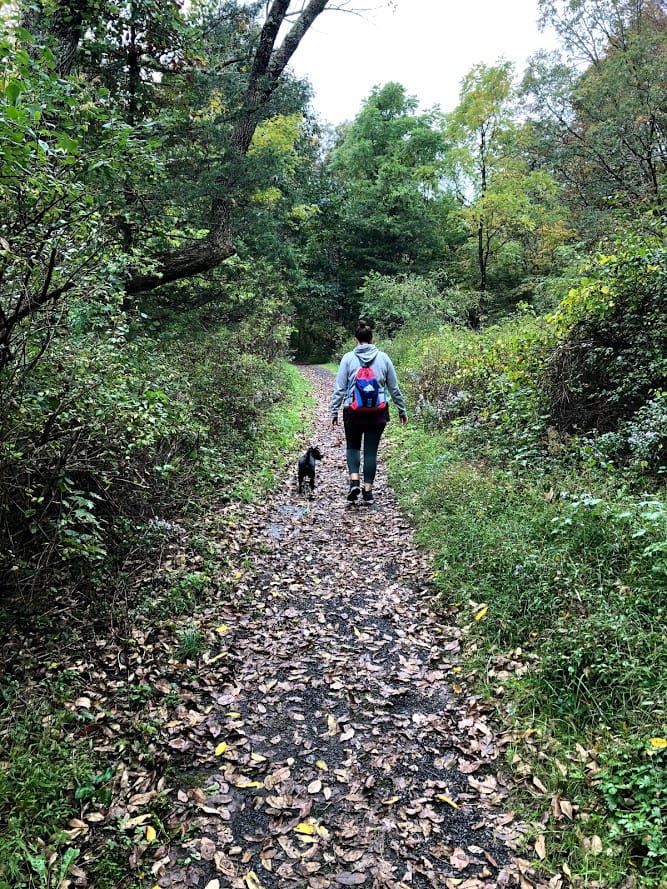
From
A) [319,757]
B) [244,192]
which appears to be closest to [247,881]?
[319,757]

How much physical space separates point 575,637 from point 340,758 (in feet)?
5.75

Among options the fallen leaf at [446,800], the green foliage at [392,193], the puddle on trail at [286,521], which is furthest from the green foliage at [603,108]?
the fallen leaf at [446,800]

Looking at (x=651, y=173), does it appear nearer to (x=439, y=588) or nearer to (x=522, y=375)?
(x=522, y=375)

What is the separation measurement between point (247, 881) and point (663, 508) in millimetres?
3766

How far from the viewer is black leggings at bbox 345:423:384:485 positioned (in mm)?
6531

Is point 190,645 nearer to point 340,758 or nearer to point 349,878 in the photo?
point 340,758

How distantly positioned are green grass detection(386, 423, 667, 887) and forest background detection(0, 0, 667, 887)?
17 mm

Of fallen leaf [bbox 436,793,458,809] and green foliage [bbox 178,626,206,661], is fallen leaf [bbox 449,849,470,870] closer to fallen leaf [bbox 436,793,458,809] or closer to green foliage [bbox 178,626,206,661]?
fallen leaf [bbox 436,793,458,809]

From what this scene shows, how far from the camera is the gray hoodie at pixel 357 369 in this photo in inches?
251

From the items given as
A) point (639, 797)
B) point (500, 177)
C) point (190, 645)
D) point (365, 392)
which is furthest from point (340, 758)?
point (500, 177)

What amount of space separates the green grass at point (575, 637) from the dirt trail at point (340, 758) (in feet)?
0.88

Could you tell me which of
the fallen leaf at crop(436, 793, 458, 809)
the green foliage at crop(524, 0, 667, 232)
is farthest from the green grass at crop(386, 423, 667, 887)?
the green foliage at crop(524, 0, 667, 232)

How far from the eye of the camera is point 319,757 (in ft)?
9.78

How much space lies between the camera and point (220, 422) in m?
8.03
